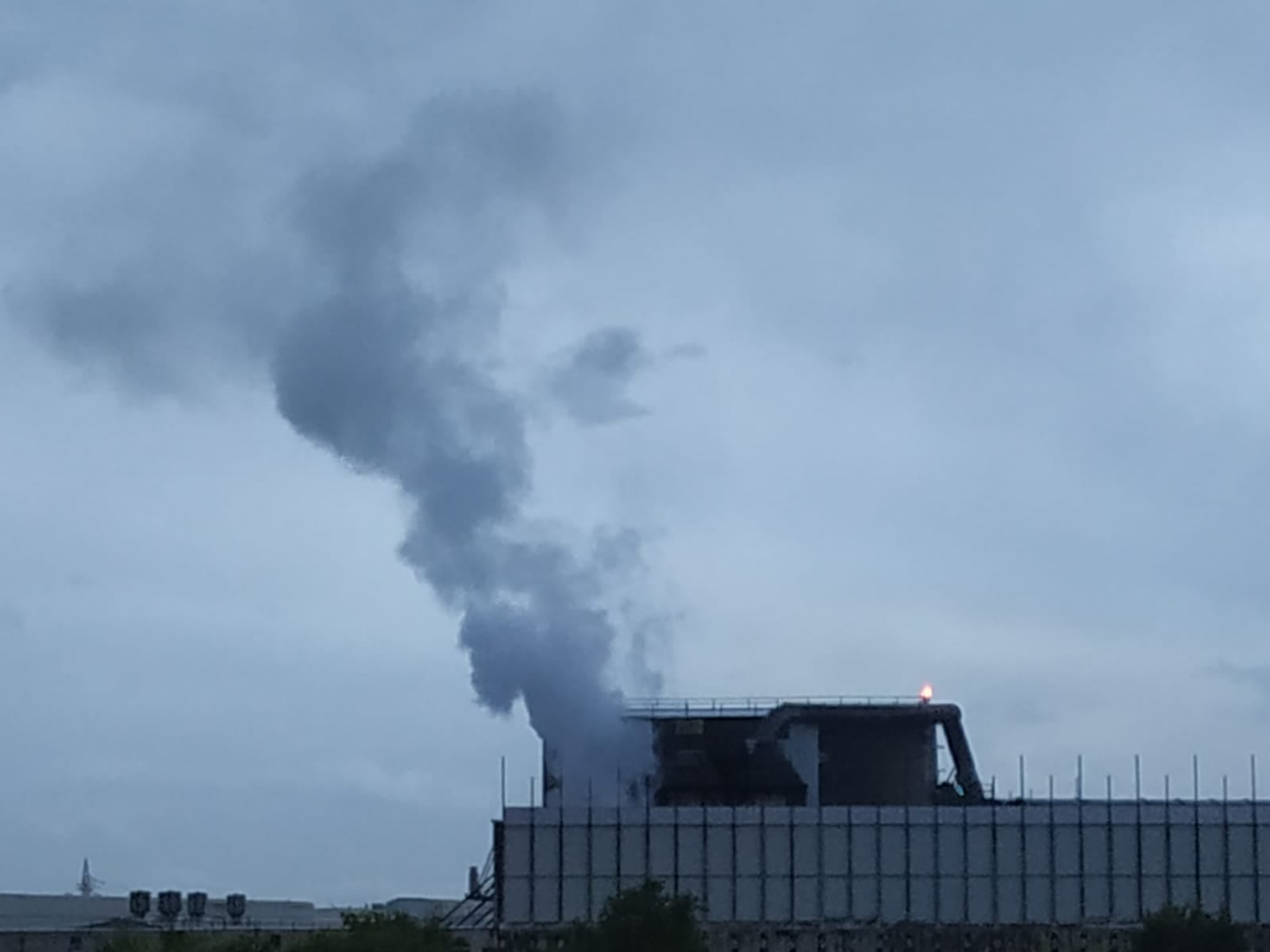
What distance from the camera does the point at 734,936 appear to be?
323 feet

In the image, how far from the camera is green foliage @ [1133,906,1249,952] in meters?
75.9

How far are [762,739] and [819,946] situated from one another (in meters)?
10.6

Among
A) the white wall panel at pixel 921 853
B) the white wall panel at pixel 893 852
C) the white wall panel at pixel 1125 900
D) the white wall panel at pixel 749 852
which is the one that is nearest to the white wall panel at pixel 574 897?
the white wall panel at pixel 749 852

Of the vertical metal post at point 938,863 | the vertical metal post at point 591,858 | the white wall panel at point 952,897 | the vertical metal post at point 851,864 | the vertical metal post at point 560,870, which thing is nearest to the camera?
the vertical metal post at point 560,870

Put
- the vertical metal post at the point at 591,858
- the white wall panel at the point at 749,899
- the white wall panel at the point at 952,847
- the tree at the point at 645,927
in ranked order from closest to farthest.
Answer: the tree at the point at 645,927 → the vertical metal post at the point at 591,858 → the white wall panel at the point at 749,899 → the white wall panel at the point at 952,847

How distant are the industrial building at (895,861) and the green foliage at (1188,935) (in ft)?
68.8

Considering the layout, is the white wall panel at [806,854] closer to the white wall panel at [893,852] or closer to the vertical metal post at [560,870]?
the white wall panel at [893,852]

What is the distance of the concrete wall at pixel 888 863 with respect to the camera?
99000 mm

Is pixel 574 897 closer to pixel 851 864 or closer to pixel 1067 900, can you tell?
pixel 851 864

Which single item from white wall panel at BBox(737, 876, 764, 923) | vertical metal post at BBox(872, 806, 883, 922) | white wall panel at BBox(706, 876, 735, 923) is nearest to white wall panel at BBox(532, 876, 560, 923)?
white wall panel at BBox(706, 876, 735, 923)

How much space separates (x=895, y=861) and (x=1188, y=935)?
24.7m

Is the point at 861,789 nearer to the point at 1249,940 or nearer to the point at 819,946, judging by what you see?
the point at 819,946

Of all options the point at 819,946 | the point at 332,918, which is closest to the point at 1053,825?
the point at 819,946

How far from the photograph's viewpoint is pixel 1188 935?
76250mm
